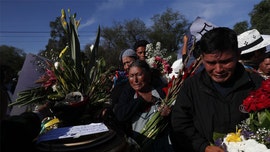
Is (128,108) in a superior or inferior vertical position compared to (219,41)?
inferior

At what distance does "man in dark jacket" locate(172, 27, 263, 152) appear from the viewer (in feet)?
5.68

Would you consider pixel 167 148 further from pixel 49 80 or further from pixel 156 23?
pixel 156 23

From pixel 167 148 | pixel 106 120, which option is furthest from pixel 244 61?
pixel 106 120

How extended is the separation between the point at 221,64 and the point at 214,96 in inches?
9.1

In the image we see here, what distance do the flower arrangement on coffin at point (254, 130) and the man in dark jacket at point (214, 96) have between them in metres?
0.14

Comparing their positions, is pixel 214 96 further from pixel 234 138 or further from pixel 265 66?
pixel 265 66

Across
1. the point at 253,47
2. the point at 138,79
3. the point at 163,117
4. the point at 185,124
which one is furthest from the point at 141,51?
the point at 185,124

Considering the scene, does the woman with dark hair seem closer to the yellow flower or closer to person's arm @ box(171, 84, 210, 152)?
person's arm @ box(171, 84, 210, 152)

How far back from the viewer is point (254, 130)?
4.95 feet

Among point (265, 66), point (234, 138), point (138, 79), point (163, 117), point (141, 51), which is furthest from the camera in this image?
point (141, 51)

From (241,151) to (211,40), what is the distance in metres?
0.75

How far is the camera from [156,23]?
52.2m

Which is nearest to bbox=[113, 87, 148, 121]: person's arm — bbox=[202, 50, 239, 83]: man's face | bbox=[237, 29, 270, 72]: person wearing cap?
bbox=[202, 50, 239, 83]: man's face

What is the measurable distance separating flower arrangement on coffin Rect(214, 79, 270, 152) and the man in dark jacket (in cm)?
14
